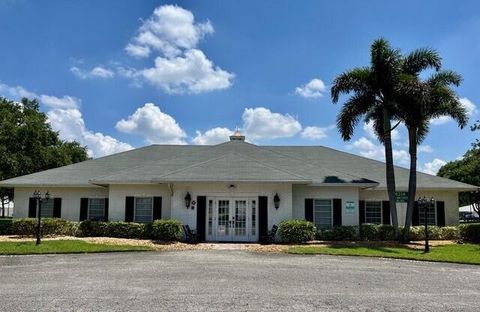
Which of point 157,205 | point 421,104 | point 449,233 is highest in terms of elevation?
point 421,104

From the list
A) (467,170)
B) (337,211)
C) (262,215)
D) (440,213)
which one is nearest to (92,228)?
(262,215)

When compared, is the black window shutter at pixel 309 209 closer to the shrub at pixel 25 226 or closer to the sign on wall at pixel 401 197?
the sign on wall at pixel 401 197

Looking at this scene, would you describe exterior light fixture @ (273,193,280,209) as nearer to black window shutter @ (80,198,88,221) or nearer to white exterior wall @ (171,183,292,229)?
white exterior wall @ (171,183,292,229)

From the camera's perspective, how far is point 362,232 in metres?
20.5

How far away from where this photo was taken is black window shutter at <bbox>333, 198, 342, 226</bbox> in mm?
21203

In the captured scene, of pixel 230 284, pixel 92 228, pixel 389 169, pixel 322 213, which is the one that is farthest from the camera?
pixel 322 213

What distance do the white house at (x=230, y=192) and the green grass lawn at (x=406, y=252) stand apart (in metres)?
3.55

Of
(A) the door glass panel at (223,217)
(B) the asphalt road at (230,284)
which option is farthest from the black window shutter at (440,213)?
(A) the door glass panel at (223,217)

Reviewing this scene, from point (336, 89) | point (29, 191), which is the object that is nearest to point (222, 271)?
point (336, 89)

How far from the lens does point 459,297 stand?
896 cm

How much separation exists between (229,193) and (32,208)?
10880 millimetres

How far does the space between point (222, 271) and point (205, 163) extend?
10432 millimetres

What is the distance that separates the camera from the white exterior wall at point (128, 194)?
21672 mm

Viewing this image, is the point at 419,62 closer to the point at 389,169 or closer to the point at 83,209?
the point at 389,169
